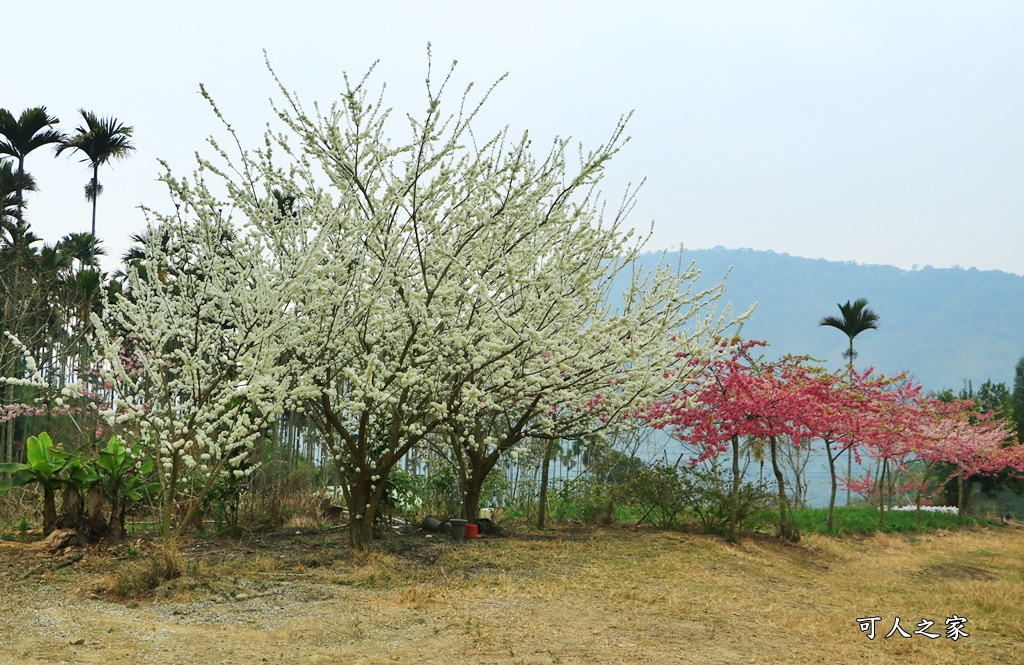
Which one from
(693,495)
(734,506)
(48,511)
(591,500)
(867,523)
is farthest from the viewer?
(867,523)

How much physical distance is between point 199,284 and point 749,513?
8213 millimetres

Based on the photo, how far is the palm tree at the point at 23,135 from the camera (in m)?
19.5

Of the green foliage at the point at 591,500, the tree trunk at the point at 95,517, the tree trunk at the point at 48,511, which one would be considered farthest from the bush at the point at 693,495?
the tree trunk at the point at 48,511

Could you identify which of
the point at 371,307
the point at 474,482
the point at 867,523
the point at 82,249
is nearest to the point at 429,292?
the point at 371,307

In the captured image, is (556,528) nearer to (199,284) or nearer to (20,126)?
(199,284)

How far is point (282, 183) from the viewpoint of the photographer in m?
7.54

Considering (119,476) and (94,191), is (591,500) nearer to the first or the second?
(119,476)

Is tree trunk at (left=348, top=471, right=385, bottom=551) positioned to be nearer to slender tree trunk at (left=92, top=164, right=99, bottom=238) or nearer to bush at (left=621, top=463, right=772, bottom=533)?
bush at (left=621, top=463, right=772, bottom=533)

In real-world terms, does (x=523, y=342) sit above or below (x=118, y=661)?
above

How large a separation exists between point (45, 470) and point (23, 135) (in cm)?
1559

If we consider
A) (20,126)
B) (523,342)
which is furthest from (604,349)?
(20,126)

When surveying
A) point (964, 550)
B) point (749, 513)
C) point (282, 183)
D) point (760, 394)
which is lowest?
point (964, 550)

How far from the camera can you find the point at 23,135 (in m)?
19.6

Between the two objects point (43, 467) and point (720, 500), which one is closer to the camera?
point (43, 467)
